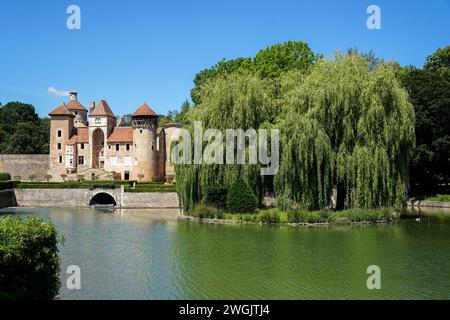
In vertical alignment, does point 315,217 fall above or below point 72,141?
below

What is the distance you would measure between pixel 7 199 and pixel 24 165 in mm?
15723

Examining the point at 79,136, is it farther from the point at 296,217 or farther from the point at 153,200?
the point at 296,217

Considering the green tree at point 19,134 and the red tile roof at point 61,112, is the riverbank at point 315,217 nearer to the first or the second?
the red tile roof at point 61,112

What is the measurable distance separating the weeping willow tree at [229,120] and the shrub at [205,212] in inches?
28.2

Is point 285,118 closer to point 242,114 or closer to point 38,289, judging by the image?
point 242,114

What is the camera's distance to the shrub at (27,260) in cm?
973

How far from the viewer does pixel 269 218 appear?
2614 centimetres

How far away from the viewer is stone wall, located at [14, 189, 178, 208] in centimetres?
4066

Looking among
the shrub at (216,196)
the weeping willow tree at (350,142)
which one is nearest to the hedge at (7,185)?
the shrub at (216,196)

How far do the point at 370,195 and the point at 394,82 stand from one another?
221 inches

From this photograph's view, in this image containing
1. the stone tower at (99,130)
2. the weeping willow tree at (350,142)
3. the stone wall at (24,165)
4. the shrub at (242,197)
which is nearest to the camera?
the weeping willow tree at (350,142)

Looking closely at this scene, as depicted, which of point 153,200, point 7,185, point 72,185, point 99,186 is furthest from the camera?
point 72,185

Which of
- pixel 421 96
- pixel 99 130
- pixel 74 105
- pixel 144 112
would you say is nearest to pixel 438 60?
pixel 421 96

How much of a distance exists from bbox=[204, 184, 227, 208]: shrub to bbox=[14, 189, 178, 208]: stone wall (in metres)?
12.5
